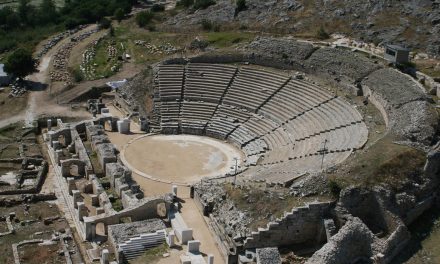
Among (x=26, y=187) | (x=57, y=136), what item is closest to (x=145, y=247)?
(x=26, y=187)

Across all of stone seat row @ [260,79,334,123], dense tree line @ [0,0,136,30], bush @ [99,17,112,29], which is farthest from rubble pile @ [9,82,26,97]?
dense tree line @ [0,0,136,30]

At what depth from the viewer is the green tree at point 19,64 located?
67.6 meters

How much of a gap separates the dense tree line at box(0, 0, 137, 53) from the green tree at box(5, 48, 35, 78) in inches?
844

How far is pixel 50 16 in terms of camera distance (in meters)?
99.6

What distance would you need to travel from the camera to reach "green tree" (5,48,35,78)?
222 feet

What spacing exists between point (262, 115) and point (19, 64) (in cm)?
2940

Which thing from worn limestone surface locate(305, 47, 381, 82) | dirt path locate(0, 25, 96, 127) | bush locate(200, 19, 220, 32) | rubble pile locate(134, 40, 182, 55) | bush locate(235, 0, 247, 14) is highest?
bush locate(235, 0, 247, 14)

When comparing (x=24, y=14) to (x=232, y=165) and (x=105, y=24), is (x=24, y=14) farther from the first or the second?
(x=232, y=165)

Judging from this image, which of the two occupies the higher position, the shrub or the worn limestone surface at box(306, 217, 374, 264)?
the shrub

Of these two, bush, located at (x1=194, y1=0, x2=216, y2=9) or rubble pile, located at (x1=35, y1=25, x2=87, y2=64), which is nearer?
rubble pile, located at (x1=35, y1=25, x2=87, y2=64)

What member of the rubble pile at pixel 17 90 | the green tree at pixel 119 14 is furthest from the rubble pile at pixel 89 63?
the green tree at pixel 119 14

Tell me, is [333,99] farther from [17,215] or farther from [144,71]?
[17,215]

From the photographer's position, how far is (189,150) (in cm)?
5491

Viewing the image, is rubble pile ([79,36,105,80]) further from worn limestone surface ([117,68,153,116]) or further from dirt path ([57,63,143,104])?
worn limestone surface ([117,68,153,116])
